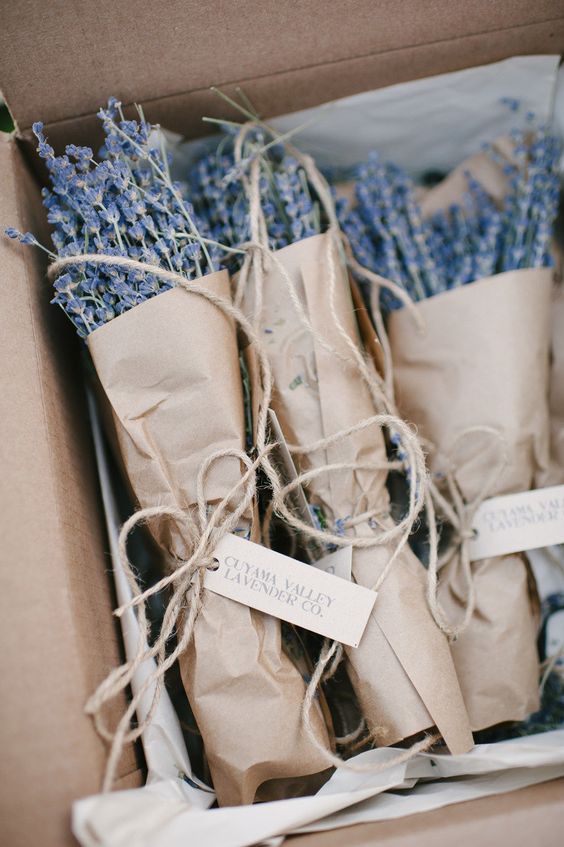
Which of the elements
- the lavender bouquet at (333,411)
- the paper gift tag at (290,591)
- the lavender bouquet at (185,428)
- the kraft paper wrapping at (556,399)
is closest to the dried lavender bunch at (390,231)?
→ the lavender bouquet at (333,411)

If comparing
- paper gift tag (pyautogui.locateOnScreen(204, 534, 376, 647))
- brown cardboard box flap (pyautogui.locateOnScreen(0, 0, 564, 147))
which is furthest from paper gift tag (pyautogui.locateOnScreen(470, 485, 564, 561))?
brown cardboard box flap (pyautogui.locateOnScreen(0, 0, 564, 147))

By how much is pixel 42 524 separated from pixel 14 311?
31cm

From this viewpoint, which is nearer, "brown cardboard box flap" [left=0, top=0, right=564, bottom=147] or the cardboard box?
the cardboard box

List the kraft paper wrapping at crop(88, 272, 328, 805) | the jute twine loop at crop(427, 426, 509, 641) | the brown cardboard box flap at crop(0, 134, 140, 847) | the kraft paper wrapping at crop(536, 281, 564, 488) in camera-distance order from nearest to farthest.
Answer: the brown cardboard box flap at crop(0, 134, 140, 847), the kraft paper wrapping at crop(88, 272, 328, 805), the jute twine loop at crop(427, 426, 509, 641), the kraft paper wrapping at crop(536, 281, 564, 488)

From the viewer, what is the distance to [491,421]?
102 centimetres

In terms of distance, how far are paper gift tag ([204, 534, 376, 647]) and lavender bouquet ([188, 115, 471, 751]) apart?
4 cm

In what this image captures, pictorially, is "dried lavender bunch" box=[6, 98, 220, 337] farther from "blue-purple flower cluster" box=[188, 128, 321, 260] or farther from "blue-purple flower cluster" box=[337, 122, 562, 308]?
"blue-purple flower cluster" box=[337, 122, 562, 308]

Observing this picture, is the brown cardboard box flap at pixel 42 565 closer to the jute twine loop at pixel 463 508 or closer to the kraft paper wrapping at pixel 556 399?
the jute twine loop at pixel 463 508

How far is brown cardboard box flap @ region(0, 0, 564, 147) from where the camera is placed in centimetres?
95

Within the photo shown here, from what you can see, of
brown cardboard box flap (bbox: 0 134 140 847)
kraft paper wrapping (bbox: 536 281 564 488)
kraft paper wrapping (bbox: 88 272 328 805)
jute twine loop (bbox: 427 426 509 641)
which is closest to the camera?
brown cardboard box flap (bbox: 0 134 140 847)

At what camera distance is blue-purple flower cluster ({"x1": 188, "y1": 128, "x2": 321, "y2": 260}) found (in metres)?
1.00

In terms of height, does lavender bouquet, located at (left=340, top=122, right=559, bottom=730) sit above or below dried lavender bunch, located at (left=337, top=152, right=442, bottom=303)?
below

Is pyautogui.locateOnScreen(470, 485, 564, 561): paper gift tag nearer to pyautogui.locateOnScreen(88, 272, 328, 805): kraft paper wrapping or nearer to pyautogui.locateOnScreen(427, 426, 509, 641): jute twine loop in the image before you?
pyautogui.locateOnScreen(427, 426, 509, 641): jute twine loop

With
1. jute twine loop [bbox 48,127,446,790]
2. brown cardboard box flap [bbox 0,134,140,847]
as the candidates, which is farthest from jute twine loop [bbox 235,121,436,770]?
brown cardboard box flap [bbox 0,134,140,847]
